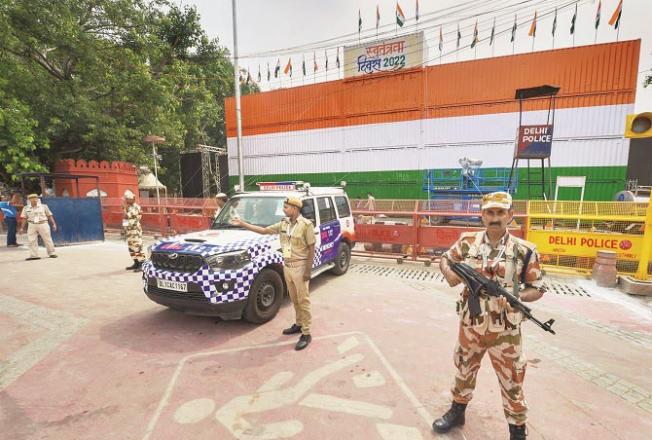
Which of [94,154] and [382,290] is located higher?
[94,154]

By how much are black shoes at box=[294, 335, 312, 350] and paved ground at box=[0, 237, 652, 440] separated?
9cm

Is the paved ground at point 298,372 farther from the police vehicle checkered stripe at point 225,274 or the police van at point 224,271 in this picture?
the police vehicle checkered stripe at point 225,274

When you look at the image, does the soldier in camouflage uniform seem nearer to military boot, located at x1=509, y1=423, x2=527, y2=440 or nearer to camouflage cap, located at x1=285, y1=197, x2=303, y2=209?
camouflage cap, located at x1=285, y1=197, x2=303, y2=209

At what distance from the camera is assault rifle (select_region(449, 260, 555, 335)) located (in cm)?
216

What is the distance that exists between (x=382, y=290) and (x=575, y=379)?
3252 millimetres

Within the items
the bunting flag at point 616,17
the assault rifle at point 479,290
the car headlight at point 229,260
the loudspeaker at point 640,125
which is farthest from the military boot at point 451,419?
the bunting flag at point 616,17

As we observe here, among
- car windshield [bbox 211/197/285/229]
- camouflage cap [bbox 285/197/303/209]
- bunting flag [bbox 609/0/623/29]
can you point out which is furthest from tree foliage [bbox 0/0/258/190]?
bunting flag [bbox 609/0/623/29]

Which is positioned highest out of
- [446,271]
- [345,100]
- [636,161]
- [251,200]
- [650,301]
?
[345,100]

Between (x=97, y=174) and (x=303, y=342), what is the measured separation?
17.0m

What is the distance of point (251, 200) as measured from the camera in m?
5.59

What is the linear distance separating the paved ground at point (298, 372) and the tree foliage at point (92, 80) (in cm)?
1192

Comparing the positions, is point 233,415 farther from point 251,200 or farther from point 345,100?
point 345,100

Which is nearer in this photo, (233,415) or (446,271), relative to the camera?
(446,271)

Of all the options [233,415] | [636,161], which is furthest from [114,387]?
[636,161]
